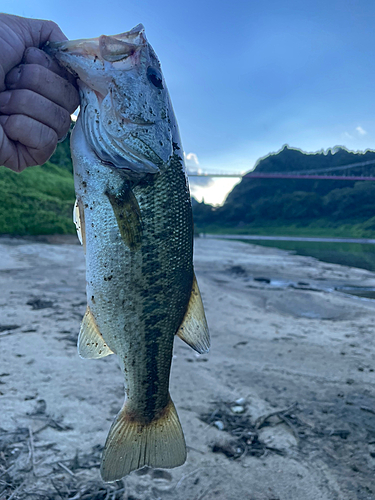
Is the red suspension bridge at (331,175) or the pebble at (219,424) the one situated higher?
the red suspension bridge at (331,175)

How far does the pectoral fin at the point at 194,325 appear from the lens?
236 cm

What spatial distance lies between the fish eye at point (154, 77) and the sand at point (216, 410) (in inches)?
123

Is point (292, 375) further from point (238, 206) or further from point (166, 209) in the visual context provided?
point (238, 206)

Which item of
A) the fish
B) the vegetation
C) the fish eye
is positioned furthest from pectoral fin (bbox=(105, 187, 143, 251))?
the vegetation

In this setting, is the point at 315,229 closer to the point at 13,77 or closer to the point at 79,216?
the point at 79,216

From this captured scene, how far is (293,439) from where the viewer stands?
390 centimetres

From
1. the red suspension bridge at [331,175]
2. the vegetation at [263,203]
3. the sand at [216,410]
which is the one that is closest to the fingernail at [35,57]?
the sand at [216,410]

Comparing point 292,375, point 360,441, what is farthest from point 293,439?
point 292,375

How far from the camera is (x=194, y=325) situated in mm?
2375

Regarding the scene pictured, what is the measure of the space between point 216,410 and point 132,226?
3.13 meters

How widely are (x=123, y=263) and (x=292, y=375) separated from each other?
439 cm

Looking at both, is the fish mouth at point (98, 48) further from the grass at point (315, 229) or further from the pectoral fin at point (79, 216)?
the grass at point (315, 229)

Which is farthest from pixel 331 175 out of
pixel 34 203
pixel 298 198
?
pixel 34 203

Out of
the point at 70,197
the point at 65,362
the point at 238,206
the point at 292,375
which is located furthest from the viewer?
the point at 238,206
